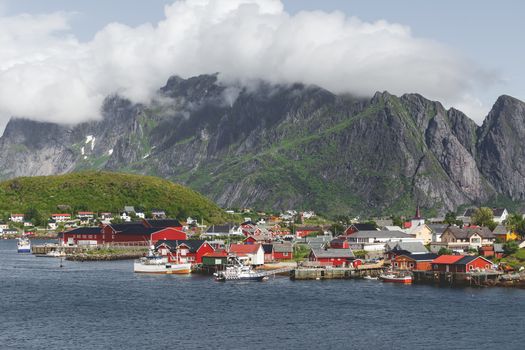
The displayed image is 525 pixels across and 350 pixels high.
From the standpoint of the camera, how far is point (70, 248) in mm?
171750

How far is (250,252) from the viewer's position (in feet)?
413

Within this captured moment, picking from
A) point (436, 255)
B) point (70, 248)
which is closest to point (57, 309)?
point (436, 255)

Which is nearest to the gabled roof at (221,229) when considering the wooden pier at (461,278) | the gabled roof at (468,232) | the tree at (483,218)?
the tree at (483,218)

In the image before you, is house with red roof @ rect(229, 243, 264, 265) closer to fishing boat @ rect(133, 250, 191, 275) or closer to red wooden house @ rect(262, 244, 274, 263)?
red wooden house @ rect(262, 244, 274, 263)

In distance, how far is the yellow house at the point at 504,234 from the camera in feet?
480

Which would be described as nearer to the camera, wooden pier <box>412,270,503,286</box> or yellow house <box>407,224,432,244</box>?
wooden pier <box>412,270,503,286</box>

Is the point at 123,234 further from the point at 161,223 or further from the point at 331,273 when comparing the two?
the point at 331,273

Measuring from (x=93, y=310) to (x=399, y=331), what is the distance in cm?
3211

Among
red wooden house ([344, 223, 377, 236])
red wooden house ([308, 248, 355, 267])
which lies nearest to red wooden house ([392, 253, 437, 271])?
red wooden house ([308, 248, 355, 267])

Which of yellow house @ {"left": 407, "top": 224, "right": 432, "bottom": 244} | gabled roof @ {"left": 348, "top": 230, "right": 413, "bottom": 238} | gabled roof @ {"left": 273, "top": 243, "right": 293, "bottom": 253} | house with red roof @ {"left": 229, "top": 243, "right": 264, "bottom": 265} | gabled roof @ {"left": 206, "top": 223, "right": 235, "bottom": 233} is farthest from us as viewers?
gabled roof @ {"left": 206, "top": 223, "right": 235, "bottom": 233}

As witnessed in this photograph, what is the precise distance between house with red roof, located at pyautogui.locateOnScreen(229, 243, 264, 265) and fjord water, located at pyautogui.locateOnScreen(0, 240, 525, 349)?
47.8 feet

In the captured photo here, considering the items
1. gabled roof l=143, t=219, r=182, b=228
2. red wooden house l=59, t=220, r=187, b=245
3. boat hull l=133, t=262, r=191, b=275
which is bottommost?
boat hull l=133, t=262, r=191, b=275

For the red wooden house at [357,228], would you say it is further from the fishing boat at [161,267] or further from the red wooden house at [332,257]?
the fishing boat at [161,267]

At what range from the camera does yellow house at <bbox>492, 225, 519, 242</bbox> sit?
14625cm
